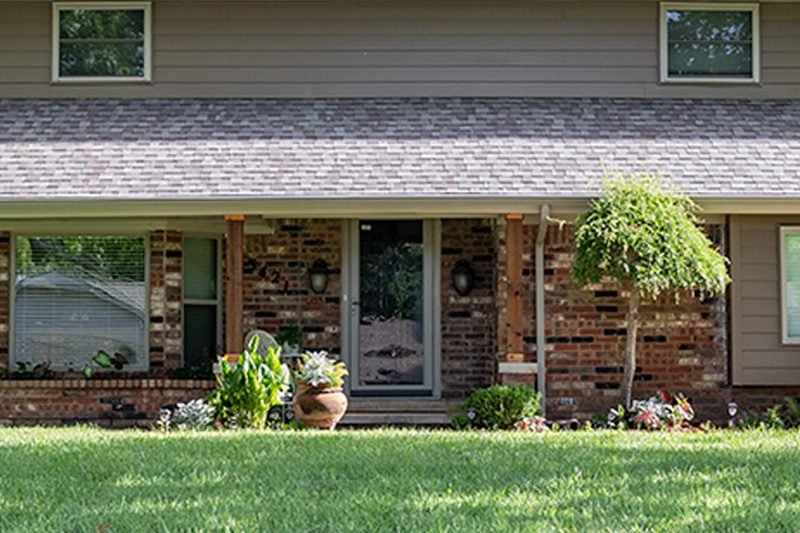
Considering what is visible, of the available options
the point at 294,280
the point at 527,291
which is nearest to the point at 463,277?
the point at 527,291

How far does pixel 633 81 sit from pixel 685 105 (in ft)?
2.02

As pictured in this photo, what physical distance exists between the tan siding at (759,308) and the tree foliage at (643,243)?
1.09m

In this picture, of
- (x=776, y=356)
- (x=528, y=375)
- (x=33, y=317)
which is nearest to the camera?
(x=528, y=375)

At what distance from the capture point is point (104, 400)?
33.4 ft

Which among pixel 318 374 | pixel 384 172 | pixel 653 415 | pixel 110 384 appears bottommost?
pixel 653 415

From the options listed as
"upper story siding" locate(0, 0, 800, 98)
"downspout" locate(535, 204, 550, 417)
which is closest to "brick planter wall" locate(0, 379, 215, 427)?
"downspout" locate(535, 204, 550, 417)

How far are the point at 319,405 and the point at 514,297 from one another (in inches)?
79.6

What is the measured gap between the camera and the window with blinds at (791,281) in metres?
10.4

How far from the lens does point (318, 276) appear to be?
36.9ft

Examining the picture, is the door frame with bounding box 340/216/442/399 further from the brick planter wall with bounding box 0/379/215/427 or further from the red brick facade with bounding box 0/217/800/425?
the brick planter wall with bounding box 0/379/215/427

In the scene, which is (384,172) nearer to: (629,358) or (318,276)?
(318,276)

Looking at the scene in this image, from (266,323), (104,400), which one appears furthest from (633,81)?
(104,400)

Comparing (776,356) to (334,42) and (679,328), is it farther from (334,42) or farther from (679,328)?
(334,42)

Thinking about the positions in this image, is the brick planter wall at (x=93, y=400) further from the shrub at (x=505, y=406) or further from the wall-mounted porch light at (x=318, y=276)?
the shrub at (x=505, y=406)
